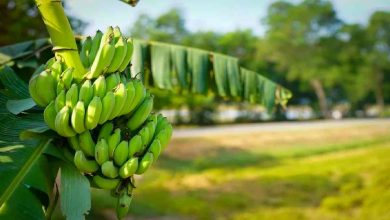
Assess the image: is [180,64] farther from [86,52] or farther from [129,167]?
[129,167]

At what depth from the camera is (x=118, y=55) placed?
3.21 feet

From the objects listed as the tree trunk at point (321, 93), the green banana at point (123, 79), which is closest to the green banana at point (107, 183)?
the green banana at point (123, 79)

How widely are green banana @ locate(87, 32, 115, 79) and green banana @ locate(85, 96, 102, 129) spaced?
0.09 metres

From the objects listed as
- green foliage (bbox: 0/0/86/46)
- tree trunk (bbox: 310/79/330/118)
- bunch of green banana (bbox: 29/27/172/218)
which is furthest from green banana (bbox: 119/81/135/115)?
tree trunk (bbox: 310/79/330/118)

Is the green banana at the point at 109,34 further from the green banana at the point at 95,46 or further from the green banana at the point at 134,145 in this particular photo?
the green banana at the point at 134,145

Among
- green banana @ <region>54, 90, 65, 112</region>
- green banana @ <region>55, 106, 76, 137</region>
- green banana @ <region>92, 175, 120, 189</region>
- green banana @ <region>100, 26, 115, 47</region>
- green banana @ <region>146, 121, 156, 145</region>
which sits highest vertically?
green banana @ <region>100, 26, 115, 47</region>

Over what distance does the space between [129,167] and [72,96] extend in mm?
184

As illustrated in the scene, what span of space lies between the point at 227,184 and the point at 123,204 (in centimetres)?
658

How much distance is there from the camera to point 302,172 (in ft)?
26.5

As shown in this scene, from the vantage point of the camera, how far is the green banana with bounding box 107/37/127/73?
3.19ft

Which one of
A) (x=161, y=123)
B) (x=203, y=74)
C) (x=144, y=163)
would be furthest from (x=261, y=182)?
(x=144, y=163)

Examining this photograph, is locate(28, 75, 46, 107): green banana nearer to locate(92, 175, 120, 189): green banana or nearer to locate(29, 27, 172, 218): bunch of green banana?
locate(29, 27, 172, 218): bunch of green banana

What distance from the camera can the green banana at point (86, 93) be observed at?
2.97 feet

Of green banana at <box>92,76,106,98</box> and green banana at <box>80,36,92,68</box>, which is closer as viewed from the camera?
green banana at <box>92,76,106,98</box>
